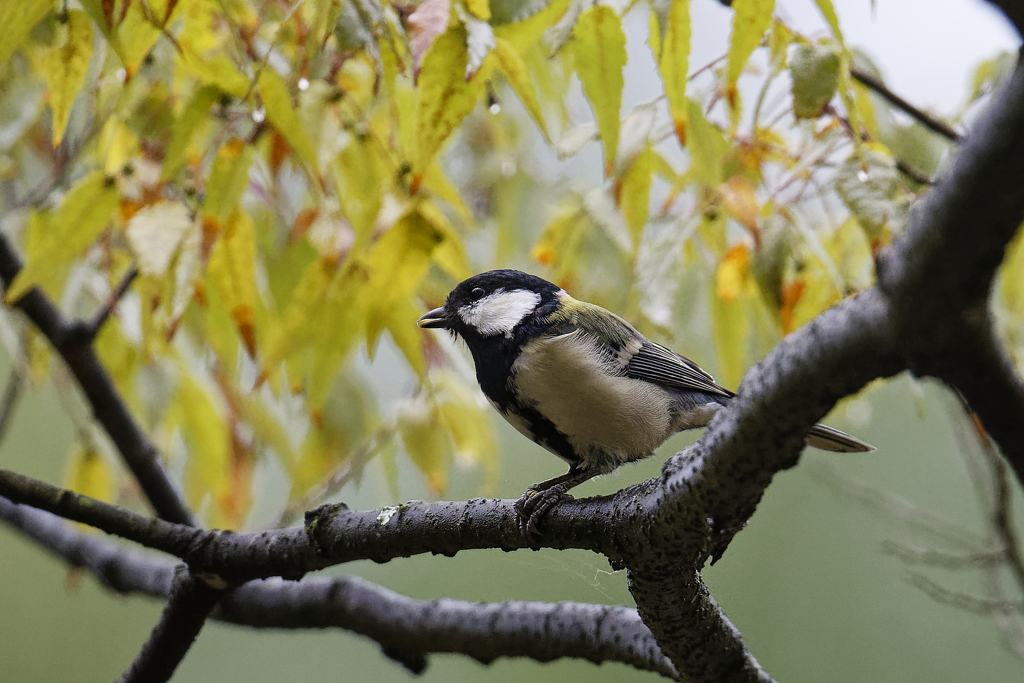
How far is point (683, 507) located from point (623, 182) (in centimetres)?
47

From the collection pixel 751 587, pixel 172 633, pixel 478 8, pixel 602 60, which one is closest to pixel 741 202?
pixel 602 60

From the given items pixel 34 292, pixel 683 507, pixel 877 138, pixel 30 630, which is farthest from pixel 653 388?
pixel 30 630

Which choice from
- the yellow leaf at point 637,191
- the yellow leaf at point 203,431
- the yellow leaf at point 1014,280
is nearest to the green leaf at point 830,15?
the yellow leaf at point 637,191

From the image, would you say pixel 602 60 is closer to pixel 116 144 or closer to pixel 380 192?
pixel 380 192

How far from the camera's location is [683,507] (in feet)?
1.90

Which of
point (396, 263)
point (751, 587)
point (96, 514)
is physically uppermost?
point (396, 263)

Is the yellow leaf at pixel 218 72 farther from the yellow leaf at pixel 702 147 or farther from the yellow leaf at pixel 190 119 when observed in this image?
the yellow leaf at pixel 702 147

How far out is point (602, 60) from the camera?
0.75 m

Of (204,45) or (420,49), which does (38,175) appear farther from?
(420,49)

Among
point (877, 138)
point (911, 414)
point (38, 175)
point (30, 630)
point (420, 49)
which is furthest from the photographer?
point (30, 630)

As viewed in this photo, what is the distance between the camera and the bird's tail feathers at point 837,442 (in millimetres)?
864

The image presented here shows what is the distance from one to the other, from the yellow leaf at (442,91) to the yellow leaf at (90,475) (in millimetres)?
962

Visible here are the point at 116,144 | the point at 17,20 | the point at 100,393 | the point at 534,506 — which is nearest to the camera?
the point at 17,20

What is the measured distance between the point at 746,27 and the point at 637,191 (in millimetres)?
236
